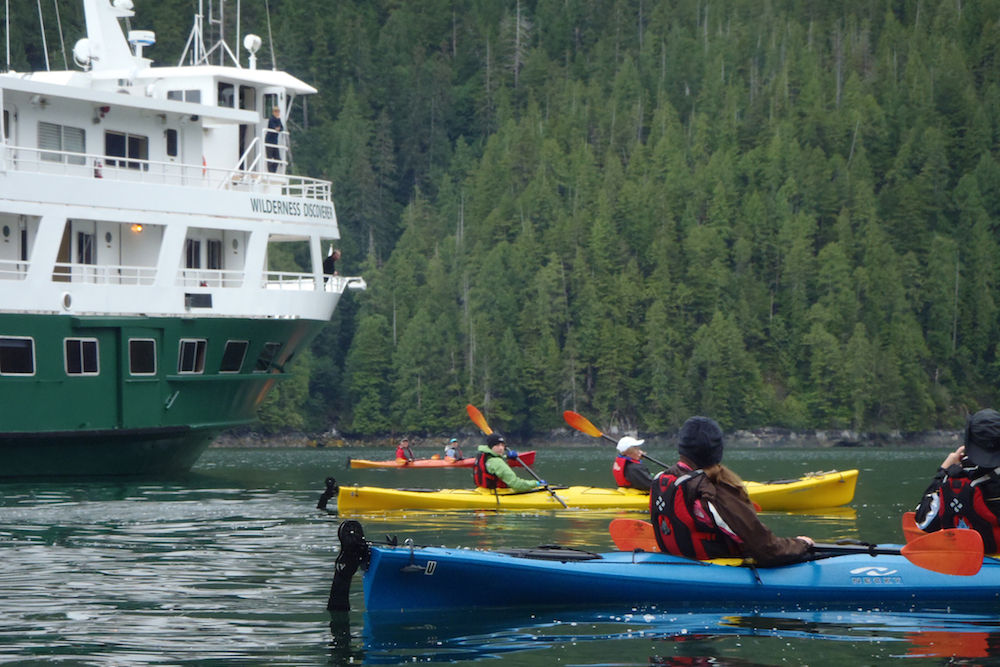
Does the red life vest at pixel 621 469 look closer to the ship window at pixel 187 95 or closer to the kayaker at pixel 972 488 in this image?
the kayaker at pixel 972 488

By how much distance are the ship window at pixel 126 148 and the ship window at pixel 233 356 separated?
438cm

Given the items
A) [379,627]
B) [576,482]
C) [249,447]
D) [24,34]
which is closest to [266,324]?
[576,482]

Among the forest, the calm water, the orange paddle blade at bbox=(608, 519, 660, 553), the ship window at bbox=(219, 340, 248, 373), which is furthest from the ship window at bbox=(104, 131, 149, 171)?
the forest

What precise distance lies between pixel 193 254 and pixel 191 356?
3065 mm

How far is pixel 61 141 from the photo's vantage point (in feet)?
98.3

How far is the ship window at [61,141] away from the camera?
29656mm

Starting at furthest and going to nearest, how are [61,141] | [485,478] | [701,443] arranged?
[61,141], [485,478], [701,443]

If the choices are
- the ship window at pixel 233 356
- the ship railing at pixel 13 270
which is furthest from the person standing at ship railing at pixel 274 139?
the ship railing at pixel 13 270

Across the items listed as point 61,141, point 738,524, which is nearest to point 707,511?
point 738,524

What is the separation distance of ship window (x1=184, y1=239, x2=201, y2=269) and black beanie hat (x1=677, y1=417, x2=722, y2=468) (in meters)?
21.5

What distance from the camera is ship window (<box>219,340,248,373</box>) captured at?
99.7 feet

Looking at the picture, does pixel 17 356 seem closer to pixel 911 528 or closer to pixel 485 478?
pixel 485 478

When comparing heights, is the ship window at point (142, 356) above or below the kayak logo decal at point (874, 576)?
above

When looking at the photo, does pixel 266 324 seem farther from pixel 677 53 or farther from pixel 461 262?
pixel 677 53
